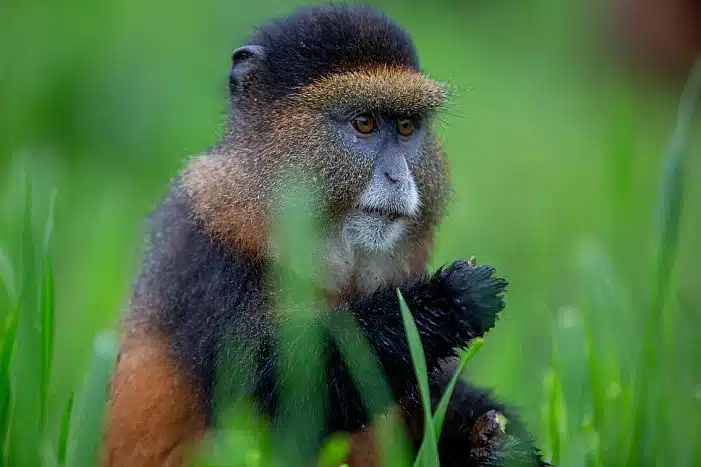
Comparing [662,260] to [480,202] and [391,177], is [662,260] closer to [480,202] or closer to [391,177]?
[391,177]

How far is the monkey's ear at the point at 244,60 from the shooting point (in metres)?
4.58

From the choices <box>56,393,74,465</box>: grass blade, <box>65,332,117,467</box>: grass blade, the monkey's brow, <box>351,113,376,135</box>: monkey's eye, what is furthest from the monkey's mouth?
<box>65,332,117,467</box>: grass blade

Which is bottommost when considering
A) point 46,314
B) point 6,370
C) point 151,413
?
point 151,413

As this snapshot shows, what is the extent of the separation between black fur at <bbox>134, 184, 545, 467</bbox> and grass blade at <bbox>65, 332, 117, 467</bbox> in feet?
3.51

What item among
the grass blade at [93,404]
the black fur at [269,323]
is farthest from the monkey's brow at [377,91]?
the grass blade at [93,404]

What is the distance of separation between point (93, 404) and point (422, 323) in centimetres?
148

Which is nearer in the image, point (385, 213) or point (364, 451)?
point (364, 451)

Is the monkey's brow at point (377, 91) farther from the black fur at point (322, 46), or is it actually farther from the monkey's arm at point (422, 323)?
the monkey's arm at point (422, 323)

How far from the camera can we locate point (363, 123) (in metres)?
4.48

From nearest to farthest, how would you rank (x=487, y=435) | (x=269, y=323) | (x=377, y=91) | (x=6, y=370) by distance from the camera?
(x=6, y=370)
(x=269, y=323)
(x=487, y=435)
(x=377, y=91)

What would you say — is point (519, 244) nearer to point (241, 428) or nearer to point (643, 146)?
point (643, 146)

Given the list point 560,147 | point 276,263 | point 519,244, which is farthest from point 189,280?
point 560,147

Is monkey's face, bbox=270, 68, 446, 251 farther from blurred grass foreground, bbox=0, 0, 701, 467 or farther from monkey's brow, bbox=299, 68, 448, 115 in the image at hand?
blurred grass foreground, bbox=0, 0, 701, 467

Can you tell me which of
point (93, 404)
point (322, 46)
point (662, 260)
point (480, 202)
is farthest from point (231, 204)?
point (480, 202)
